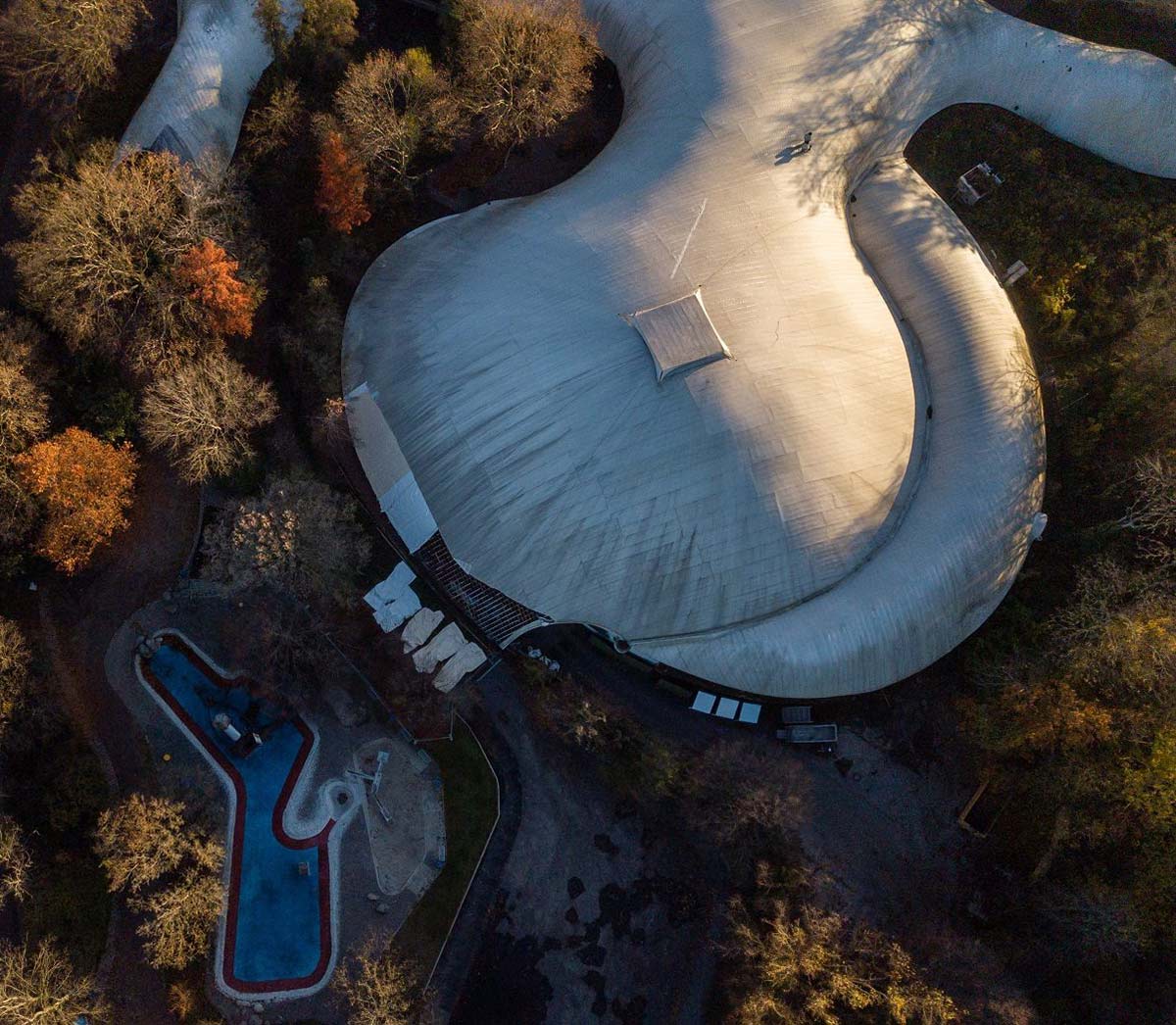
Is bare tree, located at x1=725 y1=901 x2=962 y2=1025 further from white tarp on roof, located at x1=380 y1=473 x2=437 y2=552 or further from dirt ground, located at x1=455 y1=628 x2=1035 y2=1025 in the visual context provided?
white tarp on roof, located at x1=380 y1=473 x2=437 y2=552

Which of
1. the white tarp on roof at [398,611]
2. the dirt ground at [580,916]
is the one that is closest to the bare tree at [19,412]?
the white tarp on roof at [398,611]

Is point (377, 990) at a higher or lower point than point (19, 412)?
lower

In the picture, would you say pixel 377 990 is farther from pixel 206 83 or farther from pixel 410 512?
pixel 206 83

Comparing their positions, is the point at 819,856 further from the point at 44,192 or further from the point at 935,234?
the point at 44,192

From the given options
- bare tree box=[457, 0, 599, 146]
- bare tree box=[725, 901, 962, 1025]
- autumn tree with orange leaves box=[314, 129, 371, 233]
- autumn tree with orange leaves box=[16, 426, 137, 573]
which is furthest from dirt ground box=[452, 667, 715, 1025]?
bare tree box=[457, 0, 599, 146]

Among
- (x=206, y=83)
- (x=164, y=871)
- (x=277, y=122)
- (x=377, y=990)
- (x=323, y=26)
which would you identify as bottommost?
(x=377, y=990)

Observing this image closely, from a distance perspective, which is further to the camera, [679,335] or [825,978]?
[679,335]

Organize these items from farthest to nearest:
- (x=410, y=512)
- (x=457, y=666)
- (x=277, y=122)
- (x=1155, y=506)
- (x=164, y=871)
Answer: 1. (x=277, y=122)
2. (x=457, y=666)
3. (x=410, y=512)
4. (x=1155, y=506)
5. (x=164, y=871)

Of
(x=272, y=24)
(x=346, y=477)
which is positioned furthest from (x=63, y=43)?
(x=346, y=477)
